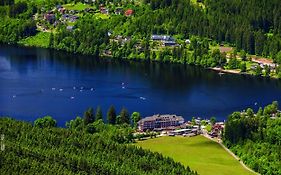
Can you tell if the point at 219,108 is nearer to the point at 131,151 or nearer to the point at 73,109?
the point at 73,109

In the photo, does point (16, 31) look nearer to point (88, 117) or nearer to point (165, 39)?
point (165, 39)

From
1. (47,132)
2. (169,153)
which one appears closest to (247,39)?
(169,153)

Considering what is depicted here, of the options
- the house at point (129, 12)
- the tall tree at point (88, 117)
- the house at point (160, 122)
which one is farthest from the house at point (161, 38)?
the tall tree at point (88, 117)

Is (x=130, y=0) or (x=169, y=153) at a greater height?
(x=130, y=0)

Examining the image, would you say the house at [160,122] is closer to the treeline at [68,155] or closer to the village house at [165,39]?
the treeline at [68,155]

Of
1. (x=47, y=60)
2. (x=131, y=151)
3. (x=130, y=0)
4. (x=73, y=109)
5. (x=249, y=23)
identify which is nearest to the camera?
(x=131, y=151)

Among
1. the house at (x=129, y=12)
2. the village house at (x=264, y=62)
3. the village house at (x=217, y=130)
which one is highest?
the house at (x=129, y=12)

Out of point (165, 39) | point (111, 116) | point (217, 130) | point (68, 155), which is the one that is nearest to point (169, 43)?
point (165, 39)
